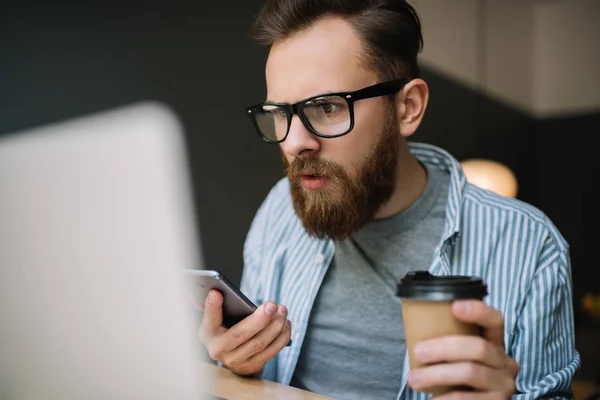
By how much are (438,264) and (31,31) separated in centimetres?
127

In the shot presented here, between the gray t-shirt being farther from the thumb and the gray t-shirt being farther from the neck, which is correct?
the thumb

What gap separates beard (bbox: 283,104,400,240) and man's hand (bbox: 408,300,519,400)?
58cm

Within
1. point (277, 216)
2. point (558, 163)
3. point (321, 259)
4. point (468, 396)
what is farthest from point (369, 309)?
point (558, 163)

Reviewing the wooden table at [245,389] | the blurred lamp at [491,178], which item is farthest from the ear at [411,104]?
the blurred lamp at [491,178]

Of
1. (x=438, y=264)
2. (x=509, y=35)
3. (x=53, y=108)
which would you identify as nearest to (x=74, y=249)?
(x=438, y=264)

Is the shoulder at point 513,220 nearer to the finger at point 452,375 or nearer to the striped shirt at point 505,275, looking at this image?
the striped shirt at point 505,275

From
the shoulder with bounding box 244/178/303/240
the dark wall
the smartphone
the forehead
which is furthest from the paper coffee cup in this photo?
the dark wall

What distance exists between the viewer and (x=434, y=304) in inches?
22.0

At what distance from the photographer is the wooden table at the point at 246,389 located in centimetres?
81

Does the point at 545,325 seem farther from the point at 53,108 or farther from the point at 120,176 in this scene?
the point at 53,108

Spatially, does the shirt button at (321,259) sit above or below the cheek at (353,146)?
below

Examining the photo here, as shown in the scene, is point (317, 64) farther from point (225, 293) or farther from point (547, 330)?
point (547, 330)

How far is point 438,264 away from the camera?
3.78 ft

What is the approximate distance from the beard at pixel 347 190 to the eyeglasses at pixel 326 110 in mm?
62
